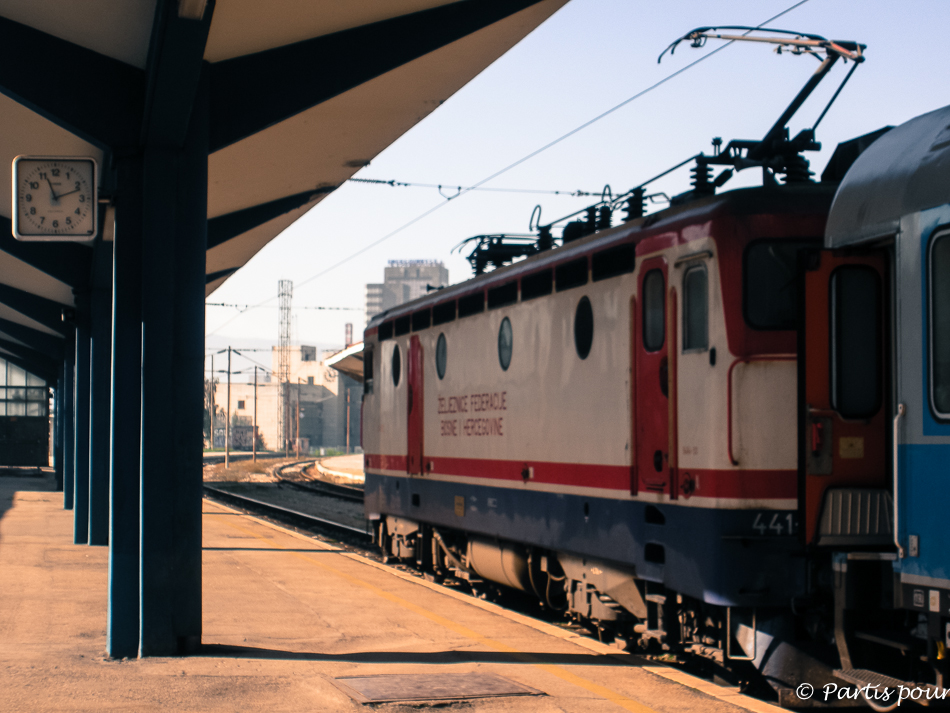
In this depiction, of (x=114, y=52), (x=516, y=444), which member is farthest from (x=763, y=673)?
(x=114, y=52)

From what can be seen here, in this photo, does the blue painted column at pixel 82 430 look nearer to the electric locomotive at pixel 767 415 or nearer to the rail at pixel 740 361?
the electric locomotive at pixel 767 415

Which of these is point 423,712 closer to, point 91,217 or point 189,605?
point 189,605

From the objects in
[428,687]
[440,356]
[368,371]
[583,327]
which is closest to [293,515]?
[368,371]

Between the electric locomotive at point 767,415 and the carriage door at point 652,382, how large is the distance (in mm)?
18

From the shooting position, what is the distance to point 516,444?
10.9 metres

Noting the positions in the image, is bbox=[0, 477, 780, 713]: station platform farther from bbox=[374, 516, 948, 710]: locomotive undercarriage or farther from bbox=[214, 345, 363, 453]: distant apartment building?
bbox=[214, 345, 363, 453]: distant apartment building

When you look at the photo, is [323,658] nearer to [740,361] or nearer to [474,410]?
[740,361]

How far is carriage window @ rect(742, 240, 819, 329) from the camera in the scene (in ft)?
24.8

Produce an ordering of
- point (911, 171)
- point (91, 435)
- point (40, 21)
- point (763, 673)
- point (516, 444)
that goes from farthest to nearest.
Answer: point (91, 435), point (516, 444), point (40, 21), point (763, 673), point (911, 171)

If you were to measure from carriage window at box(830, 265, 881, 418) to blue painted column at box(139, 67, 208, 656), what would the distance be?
4616 mm

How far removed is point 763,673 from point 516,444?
13.5 feet

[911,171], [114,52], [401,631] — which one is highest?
[114,52]

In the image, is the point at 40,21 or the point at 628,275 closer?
the point at 40,21

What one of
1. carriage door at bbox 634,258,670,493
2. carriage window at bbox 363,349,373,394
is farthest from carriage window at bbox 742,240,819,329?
carriage window at bbox 363,349,373,394
